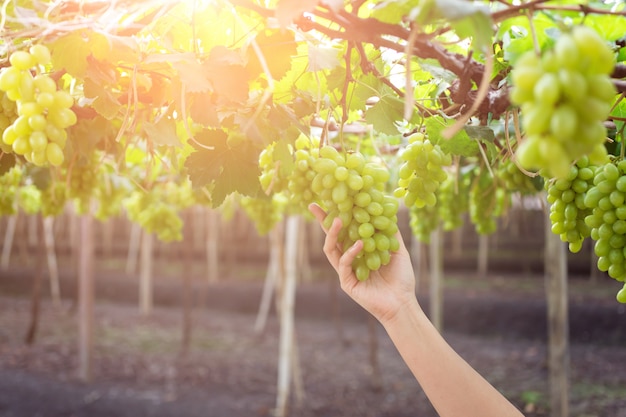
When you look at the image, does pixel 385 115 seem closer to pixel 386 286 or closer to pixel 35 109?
pixel 386 286

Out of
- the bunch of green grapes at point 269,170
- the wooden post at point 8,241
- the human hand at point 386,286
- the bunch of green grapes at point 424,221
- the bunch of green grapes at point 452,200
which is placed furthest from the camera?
the wooden post at point 8,241

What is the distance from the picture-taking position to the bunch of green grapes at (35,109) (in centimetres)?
82

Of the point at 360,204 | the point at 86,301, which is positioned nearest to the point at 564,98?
the point at 360,204

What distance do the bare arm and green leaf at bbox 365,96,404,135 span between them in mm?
225

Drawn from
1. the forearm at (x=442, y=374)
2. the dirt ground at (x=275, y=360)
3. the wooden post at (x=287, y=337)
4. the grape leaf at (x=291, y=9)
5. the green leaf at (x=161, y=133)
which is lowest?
the dirt ground at (x=275, y=360)

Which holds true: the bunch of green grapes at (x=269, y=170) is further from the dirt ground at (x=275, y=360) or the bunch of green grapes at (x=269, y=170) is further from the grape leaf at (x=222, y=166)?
the dirt ground at (x=275, y=360)

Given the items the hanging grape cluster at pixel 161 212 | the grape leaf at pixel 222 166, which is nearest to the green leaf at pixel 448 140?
the grape leaf at pixel 222 166

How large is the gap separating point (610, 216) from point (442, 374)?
0.45 metres

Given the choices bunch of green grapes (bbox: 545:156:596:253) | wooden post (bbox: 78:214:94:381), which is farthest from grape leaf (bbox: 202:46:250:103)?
wooden post (bbox: 78:214:94:381)

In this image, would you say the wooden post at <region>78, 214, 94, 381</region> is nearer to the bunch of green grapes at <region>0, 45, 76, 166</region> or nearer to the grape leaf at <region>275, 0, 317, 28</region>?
the bunch of green grapes at <region>0, 45, 76, 166</region>

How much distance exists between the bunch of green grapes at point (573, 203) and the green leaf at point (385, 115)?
35 centimetres

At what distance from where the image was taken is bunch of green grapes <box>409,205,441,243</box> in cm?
267

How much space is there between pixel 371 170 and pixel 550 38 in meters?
0.40

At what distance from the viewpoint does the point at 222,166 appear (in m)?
1.19
